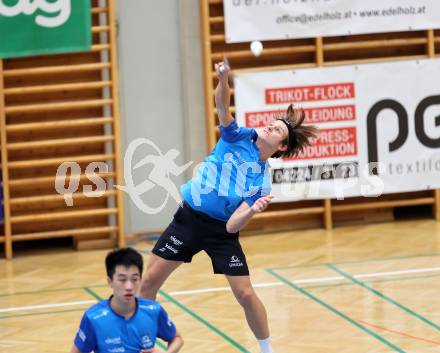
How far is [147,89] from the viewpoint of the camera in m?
11.4

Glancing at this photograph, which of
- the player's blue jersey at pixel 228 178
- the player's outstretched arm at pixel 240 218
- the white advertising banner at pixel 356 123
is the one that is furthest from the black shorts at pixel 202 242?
the white advertising banner at pixel 356 123

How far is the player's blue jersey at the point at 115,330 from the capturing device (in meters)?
4.91

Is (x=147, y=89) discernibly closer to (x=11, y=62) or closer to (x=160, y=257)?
(x=11, y=62)

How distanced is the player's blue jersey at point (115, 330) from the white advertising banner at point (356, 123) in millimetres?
6459

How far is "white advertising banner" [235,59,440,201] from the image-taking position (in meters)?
11.3

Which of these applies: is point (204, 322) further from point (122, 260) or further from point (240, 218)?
point (122, 260)

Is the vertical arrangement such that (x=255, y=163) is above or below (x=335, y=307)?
above

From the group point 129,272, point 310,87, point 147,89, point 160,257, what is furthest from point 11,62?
point 129,272

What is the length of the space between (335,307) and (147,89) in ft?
12.9

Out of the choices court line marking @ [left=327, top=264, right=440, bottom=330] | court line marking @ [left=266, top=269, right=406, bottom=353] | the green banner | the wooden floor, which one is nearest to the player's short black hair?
the wooden floor

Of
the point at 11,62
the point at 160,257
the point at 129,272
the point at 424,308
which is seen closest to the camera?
the point at 129,272

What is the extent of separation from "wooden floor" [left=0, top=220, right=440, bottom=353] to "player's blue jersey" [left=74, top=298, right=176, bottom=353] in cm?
254

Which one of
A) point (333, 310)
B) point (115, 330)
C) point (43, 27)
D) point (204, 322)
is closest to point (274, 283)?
point (333, 310)

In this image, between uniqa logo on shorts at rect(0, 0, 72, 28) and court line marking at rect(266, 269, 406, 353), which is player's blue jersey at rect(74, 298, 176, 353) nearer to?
court line marking at rect(266, 269, 406, 353)
